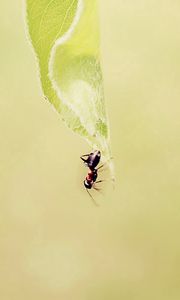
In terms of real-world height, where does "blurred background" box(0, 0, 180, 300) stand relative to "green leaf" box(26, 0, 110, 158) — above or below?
above

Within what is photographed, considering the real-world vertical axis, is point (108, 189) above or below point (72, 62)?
above

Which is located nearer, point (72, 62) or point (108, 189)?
point (72, 62)

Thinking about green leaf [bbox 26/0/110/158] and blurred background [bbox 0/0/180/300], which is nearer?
green leaf [bbox 26/0/110/158]

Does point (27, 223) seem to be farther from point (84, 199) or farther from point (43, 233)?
point (84, 199)

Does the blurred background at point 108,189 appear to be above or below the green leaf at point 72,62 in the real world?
above

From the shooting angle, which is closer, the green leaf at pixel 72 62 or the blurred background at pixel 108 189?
the green leaf at pixel 72 62
